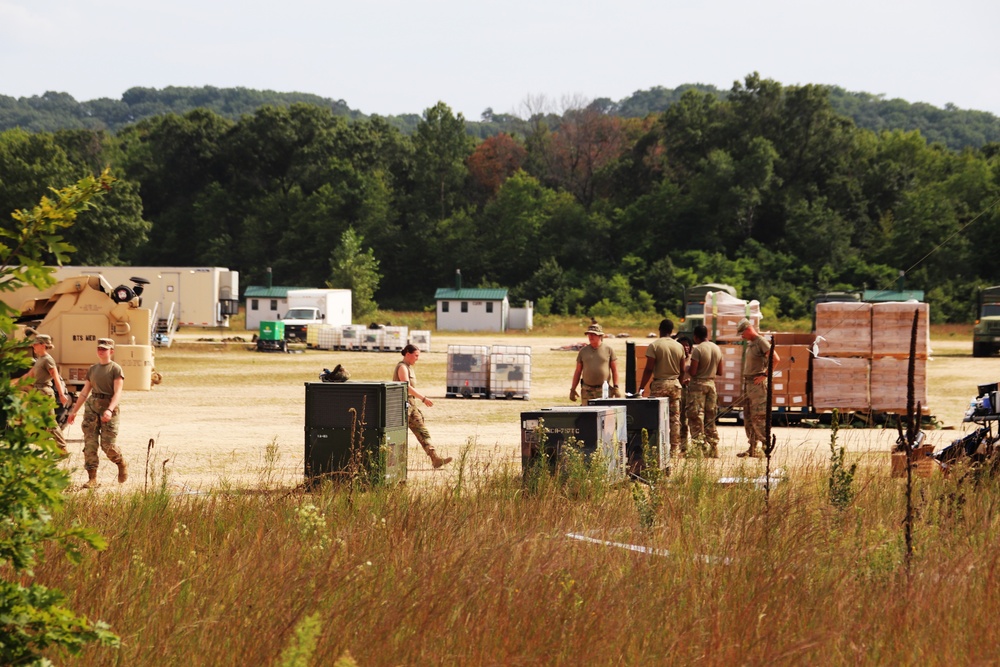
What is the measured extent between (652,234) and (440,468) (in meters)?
88.3


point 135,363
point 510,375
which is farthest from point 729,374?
point 135,363

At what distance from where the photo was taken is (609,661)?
5.58m

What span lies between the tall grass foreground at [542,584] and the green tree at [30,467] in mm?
862

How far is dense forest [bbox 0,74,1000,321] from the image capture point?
9112 cm

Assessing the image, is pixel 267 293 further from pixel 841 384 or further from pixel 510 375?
pixel 841 384

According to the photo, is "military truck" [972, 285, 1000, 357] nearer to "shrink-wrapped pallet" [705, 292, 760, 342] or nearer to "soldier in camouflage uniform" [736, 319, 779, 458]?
"shrink-wrapped pallet" [705, 292, 760, 342]

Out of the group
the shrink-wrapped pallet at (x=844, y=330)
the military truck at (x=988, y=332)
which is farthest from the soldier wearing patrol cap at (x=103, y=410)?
the military truck at (x=988, y=332)

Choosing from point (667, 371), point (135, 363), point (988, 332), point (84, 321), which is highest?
point (84, 321)

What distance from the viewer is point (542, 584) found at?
659 centimetres

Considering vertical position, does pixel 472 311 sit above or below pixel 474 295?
below

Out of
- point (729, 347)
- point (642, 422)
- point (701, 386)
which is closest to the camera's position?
point (642, 422)

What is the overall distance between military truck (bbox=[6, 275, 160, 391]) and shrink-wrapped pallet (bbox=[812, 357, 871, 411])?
43.0ft

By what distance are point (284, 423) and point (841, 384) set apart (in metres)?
10.2

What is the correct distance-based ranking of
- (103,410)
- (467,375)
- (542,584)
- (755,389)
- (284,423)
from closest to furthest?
(542,584), (103,410), (755,389), (284,423), (467,375)
